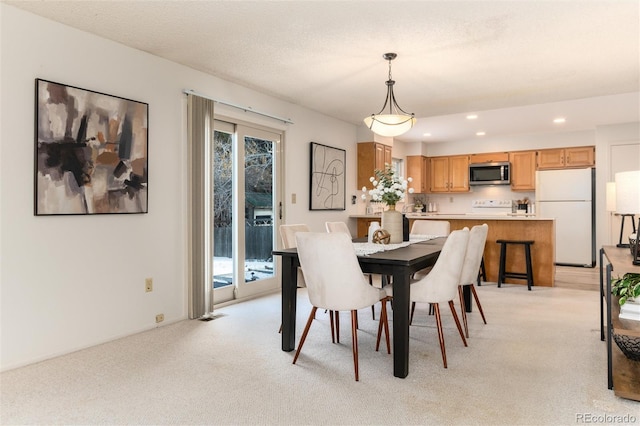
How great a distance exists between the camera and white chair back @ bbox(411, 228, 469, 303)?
110 inches

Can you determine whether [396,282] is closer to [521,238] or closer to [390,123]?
[390,123]

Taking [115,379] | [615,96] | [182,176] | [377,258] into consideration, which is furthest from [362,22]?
[615,96]

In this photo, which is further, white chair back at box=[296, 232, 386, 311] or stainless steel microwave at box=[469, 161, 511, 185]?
stainless steel microwave at box=[469, 161, 511, 185]

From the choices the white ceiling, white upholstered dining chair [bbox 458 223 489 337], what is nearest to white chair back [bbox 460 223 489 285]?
white upholstered dining chair [bbox 458 223 489 337]

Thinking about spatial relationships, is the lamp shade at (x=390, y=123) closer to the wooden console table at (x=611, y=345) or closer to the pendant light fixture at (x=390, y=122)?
the pendant light fixture at (x=390, y=122)

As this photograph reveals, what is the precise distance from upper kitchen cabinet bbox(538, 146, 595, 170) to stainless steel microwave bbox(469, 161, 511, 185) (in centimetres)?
56

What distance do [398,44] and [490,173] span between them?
17.8ft

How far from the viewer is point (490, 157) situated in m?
8.21

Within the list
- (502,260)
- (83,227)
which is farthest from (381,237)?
(502,260)

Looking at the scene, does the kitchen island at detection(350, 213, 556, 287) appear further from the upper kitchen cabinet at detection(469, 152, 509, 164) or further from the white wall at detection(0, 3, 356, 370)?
the white wall at detection(0, 3, 356, 370)

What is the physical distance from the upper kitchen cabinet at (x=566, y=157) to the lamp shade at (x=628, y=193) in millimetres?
5442

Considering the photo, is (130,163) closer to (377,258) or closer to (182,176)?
(182,176)

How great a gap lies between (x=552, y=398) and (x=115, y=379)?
2.44 meters

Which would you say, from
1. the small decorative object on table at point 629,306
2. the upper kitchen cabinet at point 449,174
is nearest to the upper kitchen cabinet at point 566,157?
the upper kitchen cabinet at point 449,174
